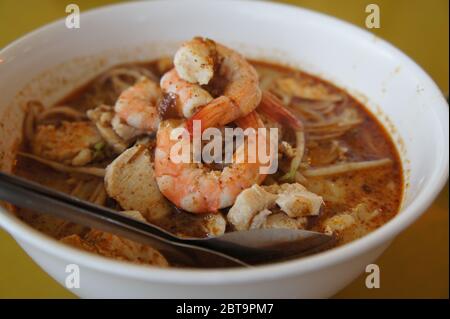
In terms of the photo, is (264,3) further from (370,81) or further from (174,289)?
(174,289)

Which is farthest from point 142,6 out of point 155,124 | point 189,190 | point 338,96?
point 189,190

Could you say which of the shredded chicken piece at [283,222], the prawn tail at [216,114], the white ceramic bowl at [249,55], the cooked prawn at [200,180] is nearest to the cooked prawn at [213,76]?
the prawn tail at [216,114]

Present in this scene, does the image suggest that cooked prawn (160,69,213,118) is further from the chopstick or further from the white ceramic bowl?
the white ceramic bowl

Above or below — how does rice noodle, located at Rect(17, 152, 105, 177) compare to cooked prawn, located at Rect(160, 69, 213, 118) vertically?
below

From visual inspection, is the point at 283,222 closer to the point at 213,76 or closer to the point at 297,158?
the point at 297,158

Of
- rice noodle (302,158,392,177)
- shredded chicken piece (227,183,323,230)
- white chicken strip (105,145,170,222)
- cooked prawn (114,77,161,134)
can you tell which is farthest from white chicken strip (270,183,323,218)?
cooked prawn (114,77,161,134)

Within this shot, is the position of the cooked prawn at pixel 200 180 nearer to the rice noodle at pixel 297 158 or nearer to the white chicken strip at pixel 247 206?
the white chicken strip at pixel 247 206
